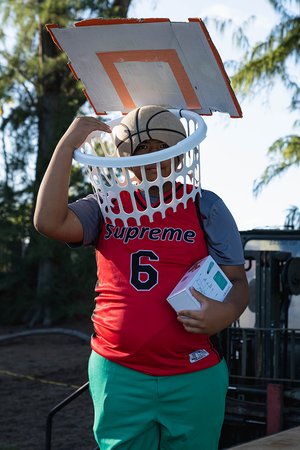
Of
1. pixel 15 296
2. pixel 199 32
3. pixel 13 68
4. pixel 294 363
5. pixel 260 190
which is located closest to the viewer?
pixel 199 32

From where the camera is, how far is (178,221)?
2.95 metres

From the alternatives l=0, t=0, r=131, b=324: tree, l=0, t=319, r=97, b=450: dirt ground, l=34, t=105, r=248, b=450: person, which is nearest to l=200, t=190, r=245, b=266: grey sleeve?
l=34, t=105, r=248, b=450: person

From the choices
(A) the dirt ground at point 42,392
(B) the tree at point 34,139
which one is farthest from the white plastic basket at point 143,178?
(B) the tree at point 34,139

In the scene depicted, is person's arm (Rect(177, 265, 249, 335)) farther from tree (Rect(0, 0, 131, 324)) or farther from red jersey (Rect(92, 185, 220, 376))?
tree (Rect(0, 0, 131, 324))

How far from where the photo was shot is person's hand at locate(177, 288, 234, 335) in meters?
2.83

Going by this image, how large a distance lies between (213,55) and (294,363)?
2.53m

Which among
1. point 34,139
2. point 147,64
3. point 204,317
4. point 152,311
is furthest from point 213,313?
point 34,139

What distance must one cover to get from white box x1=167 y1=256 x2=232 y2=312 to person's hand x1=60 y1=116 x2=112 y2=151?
1.82 ft

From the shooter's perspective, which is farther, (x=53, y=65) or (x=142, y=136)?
(x=53, y=65)

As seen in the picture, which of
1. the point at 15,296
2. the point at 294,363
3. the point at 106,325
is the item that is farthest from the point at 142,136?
the point at 15,296

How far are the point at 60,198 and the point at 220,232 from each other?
20.8 inches

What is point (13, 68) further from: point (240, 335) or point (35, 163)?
point (240, 335)

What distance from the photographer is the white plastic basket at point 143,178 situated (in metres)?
2.79

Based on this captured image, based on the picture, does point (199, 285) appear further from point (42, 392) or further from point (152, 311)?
point (42, 392)
